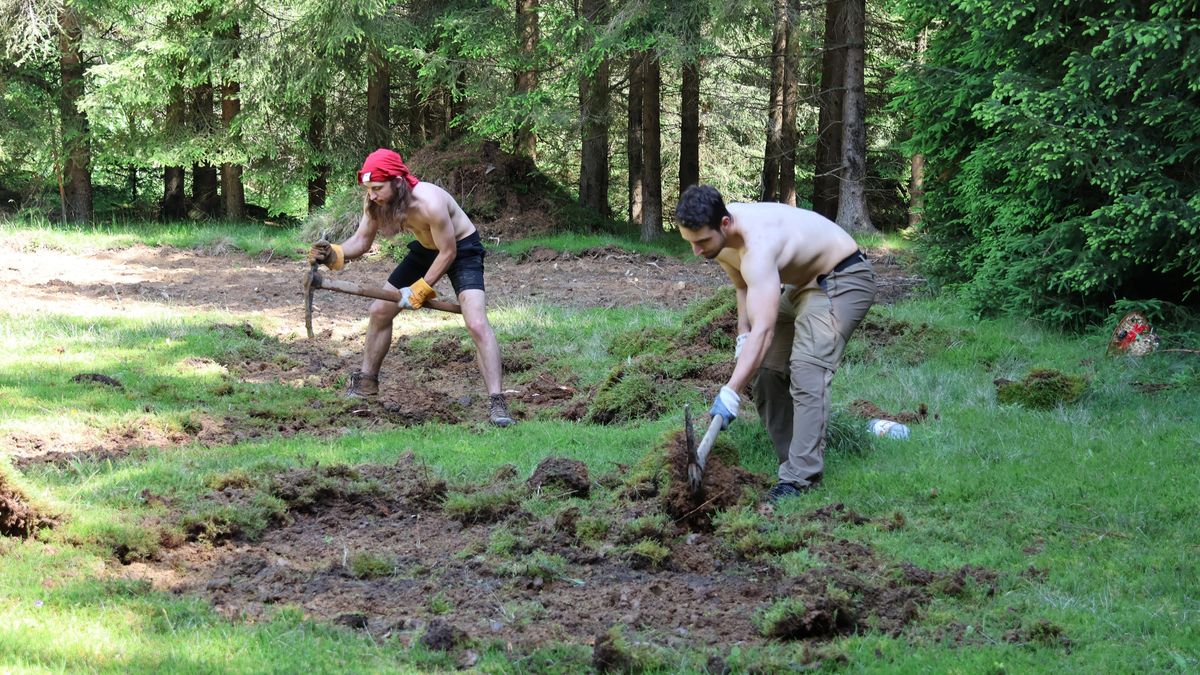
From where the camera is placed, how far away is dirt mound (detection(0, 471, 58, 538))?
4566mm

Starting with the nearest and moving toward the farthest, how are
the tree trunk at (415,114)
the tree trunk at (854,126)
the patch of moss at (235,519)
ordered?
the patch of moss at (235,519) < the tree trunk at (854,126) < the tree trunk at (415,114)

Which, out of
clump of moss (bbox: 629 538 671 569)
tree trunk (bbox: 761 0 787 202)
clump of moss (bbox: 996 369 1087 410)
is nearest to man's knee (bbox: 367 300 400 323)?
clump of moss (bbox: 629 538 671 569)

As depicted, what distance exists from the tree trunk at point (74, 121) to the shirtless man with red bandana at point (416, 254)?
1444 cm

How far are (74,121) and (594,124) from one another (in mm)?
10268

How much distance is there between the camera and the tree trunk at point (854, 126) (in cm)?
1569

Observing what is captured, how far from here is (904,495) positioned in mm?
5555

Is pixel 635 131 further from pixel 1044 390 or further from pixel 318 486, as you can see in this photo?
pixel 318 486

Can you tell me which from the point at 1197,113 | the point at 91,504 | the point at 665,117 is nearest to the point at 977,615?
the point at 91,504

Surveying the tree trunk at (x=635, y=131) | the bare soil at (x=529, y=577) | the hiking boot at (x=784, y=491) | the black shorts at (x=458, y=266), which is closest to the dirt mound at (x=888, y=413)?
the hiking boot at (x=784, y=491)

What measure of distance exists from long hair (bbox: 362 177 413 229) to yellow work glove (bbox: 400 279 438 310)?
17.6 inches

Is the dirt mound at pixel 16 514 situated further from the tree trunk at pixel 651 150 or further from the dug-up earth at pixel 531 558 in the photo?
the tree trunk at pixel 651 150

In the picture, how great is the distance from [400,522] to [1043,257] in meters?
6.69

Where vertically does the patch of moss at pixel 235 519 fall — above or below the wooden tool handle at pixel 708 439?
below

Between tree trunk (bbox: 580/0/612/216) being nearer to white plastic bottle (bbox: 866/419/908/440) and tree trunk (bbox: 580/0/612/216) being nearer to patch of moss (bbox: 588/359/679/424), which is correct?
patch of moss (bbox: 588/359/679/424)
